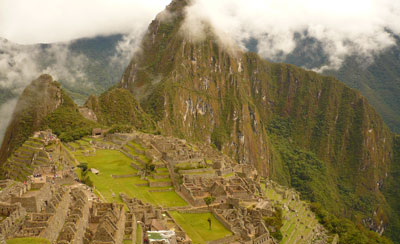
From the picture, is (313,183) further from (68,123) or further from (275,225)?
(275,225)

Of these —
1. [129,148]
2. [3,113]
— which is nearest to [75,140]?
[129,148]

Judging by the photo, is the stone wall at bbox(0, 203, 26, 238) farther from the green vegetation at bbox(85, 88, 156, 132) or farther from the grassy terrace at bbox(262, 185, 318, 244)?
the green vegetation at bbox(85, 88, 156, 132)

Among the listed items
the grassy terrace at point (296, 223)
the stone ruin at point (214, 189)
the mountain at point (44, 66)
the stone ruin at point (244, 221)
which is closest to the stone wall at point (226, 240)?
the stone ruin at point (244, 221)

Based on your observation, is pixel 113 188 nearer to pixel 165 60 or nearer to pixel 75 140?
pixel 75 140

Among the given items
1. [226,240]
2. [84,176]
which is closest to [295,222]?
[226,240]

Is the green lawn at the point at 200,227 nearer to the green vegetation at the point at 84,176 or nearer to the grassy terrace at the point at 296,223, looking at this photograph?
the grassy terrace at the point at 296,223

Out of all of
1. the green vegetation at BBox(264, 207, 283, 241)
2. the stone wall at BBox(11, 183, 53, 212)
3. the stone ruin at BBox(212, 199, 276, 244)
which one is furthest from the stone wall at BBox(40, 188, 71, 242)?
the green vegetation at BBox(264, 207, 283, 241)

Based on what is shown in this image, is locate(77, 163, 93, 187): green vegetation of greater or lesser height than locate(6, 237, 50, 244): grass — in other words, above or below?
below

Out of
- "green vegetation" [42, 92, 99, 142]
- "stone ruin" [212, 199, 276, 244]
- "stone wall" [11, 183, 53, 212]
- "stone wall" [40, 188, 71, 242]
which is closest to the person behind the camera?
"stone wall" [40, 188, 71, 242]
